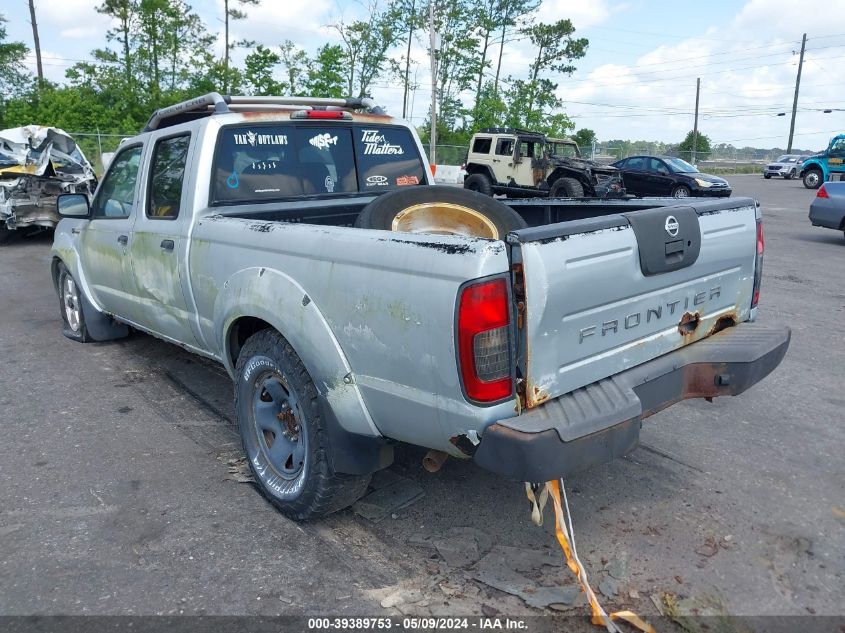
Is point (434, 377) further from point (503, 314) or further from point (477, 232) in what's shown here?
point (477, 232)

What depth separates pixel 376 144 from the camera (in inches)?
185

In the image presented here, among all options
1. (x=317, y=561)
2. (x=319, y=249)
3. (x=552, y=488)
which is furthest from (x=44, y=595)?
(x=552, y=488)

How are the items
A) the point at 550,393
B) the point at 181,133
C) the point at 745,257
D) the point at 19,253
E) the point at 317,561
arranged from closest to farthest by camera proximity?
the point at 550,393, the point at 317,561, the point at 745,257, the point at 181,133, the point at 19,253

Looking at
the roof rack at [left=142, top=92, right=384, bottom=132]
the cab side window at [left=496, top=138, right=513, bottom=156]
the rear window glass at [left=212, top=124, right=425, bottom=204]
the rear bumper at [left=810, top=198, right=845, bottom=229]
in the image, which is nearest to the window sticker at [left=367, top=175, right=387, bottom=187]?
the rear window glass at [left=212, top=124, right=425, bottom=204]

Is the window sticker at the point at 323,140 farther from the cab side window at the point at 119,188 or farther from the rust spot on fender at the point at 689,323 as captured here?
the rust spot on fender at the point at 689,323

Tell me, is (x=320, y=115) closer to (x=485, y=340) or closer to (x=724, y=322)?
(x=485, y=340)

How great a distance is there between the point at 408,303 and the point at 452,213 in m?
1.19

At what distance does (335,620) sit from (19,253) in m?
11.8

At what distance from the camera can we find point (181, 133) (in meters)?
4.16

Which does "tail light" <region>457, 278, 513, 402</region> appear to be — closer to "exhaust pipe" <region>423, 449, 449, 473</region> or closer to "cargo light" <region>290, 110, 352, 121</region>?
"exhaust pipe" <region>423, 449, 449, 473</region>

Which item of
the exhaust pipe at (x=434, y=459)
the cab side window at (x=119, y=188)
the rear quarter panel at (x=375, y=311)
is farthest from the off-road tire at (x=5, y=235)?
the exhaust pipe at (x=434, y=459)

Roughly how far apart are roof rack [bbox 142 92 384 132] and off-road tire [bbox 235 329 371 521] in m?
1.77

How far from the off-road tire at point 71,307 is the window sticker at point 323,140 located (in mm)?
2820

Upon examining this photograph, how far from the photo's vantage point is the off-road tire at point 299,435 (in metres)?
2.95
